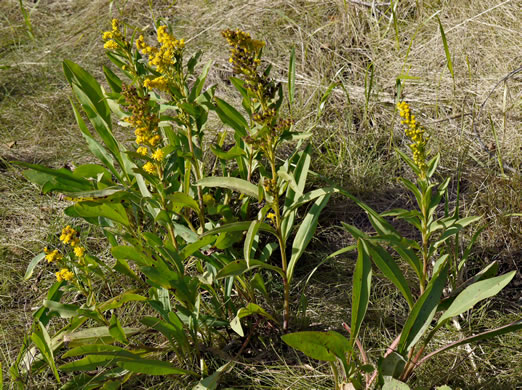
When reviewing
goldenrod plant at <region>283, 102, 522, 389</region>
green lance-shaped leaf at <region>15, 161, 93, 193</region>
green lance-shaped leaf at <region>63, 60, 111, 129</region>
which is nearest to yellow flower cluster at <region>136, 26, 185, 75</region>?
green lance-shaped leaf at <region>63, 60, 111, 129</region>

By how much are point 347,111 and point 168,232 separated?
1.24 meters

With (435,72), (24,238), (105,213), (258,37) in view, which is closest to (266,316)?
(105,213)

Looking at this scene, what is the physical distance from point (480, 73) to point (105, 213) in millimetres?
2002

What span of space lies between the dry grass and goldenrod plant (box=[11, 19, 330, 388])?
8.5 inches

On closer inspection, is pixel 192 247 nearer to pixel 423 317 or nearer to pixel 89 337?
pixel 89 337

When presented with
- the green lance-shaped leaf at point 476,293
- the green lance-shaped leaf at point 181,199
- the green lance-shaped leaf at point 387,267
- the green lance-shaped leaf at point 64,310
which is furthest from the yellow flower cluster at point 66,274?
the green lance-shaped leaf at point 476,293

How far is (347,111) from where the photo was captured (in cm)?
276

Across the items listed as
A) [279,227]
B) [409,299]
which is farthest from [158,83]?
[409,299]

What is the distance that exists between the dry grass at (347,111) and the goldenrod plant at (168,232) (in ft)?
0.71

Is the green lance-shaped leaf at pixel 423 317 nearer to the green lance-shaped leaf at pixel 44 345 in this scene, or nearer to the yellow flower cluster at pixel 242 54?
the yellow flower cluster at pixel 242 54

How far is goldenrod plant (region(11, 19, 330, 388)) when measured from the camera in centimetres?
165

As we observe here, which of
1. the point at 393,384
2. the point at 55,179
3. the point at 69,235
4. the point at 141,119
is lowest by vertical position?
the point at 393,384

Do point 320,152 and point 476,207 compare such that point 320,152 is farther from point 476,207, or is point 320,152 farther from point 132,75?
point 132,75

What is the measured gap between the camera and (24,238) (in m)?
2.44
